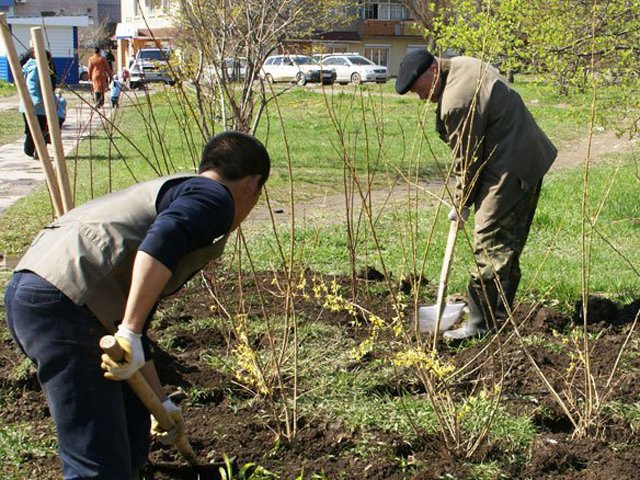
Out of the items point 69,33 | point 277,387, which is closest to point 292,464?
point 277,387

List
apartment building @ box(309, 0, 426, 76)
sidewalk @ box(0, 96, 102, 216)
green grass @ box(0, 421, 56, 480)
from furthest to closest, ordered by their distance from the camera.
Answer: apartment building @ box(309, 0, 426, 76) < sidewalk @ box(0, 96, 102, 216) < green grass @ box(0, 421, 56, 480)

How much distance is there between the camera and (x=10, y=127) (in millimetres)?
20375

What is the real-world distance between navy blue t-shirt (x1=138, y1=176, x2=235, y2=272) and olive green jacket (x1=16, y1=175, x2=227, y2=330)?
8 centimetres

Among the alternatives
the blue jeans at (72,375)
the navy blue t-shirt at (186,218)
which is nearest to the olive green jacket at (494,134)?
the navy blue t-shirt at (186,218)

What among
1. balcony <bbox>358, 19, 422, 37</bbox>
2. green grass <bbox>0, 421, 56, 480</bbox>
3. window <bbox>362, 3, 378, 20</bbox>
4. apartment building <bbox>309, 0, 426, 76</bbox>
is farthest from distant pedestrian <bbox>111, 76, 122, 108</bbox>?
window <bbox>362, 3, 378, 20</bbox>

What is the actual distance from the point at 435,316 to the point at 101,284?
2.97m

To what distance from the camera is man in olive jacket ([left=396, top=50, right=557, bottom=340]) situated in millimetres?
5141

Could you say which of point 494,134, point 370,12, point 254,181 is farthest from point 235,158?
point 370,12

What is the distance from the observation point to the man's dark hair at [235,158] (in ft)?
9.76

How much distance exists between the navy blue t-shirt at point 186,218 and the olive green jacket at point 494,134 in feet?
8.35

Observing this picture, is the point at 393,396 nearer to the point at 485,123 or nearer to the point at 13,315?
the point at 485,123

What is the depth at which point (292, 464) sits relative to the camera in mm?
3781

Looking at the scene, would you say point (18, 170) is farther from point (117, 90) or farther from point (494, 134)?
point (494, 134)

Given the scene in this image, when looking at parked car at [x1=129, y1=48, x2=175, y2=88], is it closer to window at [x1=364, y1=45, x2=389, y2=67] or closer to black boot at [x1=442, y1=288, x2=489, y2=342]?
black boot at [x1=442, y1=288, x2=489, y2=342]
